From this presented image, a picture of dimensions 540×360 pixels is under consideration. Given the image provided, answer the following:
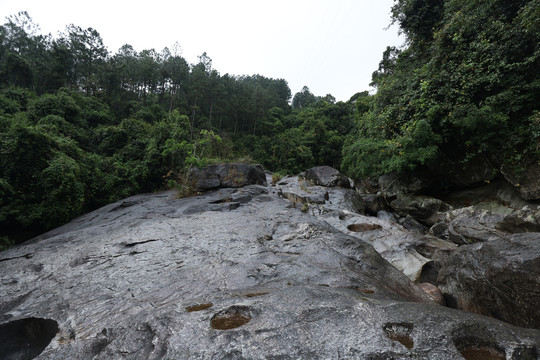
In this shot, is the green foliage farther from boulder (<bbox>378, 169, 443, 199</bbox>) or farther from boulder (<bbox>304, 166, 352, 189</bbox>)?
boulder (<bbox>304, 166, 352, 189</bbox>)

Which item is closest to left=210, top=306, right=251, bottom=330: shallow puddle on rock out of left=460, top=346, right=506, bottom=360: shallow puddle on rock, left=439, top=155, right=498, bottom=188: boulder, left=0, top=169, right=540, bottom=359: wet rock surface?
left=0, top=169, right=540, bottom=359: wet rock surface

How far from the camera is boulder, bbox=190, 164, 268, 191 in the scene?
1141 cm

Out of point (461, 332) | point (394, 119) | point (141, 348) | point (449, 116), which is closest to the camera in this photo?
point (461, 332)

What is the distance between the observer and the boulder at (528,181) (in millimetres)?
7902

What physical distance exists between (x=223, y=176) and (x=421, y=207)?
976 cm

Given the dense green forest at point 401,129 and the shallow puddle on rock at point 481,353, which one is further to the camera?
the dense green forest at point 401,129

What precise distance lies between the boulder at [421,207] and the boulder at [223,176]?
25.5 feet

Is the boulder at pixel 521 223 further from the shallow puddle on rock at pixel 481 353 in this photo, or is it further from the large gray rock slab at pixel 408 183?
the shallow puddle on rock at pixel 481 353

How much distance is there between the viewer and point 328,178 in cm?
1552

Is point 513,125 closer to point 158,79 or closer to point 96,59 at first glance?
point 158,79

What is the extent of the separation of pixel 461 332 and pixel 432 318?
183 mm

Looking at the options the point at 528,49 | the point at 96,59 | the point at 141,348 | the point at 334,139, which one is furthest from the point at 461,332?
the point at 96,59

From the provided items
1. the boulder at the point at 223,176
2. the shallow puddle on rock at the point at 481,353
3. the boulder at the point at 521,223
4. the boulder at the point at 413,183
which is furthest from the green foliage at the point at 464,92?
the shallow puddle on rock at the point at 481,353

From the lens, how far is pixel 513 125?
8.60 metres
